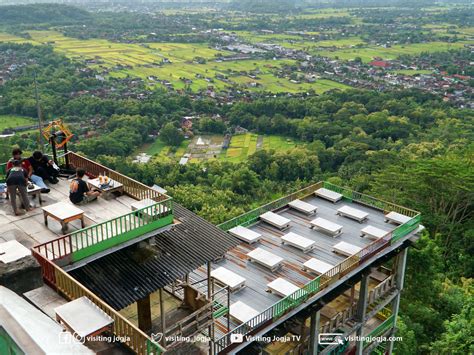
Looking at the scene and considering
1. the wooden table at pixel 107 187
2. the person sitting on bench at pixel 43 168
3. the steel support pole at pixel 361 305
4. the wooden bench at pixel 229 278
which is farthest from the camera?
the steel support pole at pixel 361 305

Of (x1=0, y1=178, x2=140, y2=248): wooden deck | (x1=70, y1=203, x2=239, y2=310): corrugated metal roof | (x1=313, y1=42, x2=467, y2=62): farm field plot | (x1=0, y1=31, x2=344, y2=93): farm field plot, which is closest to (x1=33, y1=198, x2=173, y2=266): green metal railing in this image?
(x1=70, y1=203, x2=239, y2=310): corrugated metal roof

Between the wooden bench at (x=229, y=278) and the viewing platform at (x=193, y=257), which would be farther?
the wooden bench at (x=229, y=278)

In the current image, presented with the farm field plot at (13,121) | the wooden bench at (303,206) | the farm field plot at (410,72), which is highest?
the wooden bench at (303,206)

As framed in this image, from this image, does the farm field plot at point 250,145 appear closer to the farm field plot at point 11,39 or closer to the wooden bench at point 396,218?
the wooden bench at point 396,218

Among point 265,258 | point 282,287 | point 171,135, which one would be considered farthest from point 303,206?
point 171,135

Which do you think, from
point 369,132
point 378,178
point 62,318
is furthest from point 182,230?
point 369,132

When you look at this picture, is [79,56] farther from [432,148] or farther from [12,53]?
[432,148]

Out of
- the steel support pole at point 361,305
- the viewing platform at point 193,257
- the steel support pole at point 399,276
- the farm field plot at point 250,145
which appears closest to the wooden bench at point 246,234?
the viewing platform at point 193,257

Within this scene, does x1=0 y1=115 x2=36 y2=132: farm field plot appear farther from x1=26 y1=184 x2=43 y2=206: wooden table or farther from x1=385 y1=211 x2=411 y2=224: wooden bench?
x1=385 y1=211 x2=411 y2=224: wooden bench
